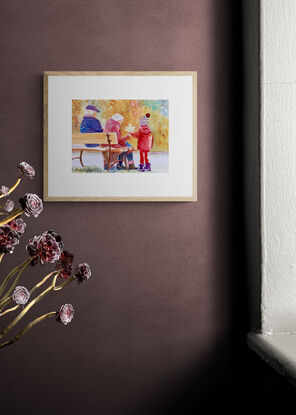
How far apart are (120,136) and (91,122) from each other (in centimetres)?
13

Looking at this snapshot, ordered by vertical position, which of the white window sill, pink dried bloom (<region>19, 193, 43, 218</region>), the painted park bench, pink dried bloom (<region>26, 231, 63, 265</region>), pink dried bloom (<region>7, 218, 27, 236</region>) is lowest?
the white window sill

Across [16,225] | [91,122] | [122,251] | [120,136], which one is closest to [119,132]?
[120,136]

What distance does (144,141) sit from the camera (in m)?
1.86

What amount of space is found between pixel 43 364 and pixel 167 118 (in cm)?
114

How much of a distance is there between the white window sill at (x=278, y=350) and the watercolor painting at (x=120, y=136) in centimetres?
77

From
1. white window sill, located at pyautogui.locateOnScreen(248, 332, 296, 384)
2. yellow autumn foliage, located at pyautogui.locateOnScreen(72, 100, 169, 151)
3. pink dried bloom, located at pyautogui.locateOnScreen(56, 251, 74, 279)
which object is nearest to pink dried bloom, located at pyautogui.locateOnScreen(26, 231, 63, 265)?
pink dried bloom, located at pyautogui.locateOnScreen(56, 251, 74, 279)

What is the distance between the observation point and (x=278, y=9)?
1718 millimetres

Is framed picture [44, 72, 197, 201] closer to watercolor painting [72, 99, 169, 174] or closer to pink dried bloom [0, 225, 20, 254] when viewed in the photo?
watercolor painting [72, 99, 169, 174]

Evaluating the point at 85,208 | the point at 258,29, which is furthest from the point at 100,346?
the point at 258,29

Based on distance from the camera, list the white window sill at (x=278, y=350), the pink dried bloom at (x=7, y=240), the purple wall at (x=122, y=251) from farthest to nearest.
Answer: the purple wall at (x=122, y=251), the white window sill at (x=278, y=350), the pink dried bloom at (x=7, y=240)

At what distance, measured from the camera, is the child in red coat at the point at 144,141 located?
1.86 m

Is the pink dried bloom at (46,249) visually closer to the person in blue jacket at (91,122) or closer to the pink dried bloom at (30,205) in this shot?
the pink dried bloom at (30,205)

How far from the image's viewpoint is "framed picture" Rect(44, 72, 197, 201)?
1.85 meters

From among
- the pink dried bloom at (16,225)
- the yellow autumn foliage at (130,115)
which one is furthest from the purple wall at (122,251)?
the pink dried bloom at (16,225)
